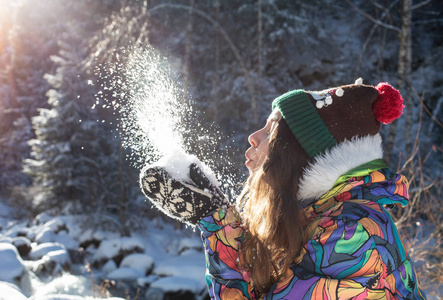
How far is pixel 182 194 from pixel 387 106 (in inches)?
42.1

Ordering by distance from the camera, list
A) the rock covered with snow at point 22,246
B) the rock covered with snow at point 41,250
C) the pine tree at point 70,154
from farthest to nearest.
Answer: the pine tree at point 70,154
the rock covered with snow at point 22,246
the rock covered with snow at point 41,250

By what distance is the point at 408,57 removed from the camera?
634cm

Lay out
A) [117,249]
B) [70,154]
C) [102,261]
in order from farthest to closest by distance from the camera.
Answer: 1. [70,154]
2. [117,249]
3. [102,261]

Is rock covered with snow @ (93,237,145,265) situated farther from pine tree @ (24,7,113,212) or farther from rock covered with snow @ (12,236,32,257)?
pine tree @ (24,7,113,212)

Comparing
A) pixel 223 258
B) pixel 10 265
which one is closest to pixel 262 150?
pixel 223 258

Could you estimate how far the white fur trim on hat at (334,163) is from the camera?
1.38 meters

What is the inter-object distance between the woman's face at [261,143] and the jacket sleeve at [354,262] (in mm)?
471

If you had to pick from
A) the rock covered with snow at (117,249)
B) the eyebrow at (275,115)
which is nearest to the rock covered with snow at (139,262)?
the rock covered with snow at (117,249)

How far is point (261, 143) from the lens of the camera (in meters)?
1.64

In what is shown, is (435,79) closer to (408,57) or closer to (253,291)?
(408,57)

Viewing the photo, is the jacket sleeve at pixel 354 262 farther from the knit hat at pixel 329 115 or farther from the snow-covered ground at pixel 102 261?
the snow-covered ground at pixel 102 261

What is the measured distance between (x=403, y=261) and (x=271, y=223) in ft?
1.70

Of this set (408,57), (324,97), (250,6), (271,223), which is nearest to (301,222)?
(271,223)

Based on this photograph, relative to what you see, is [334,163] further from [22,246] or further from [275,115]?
[22,246]
